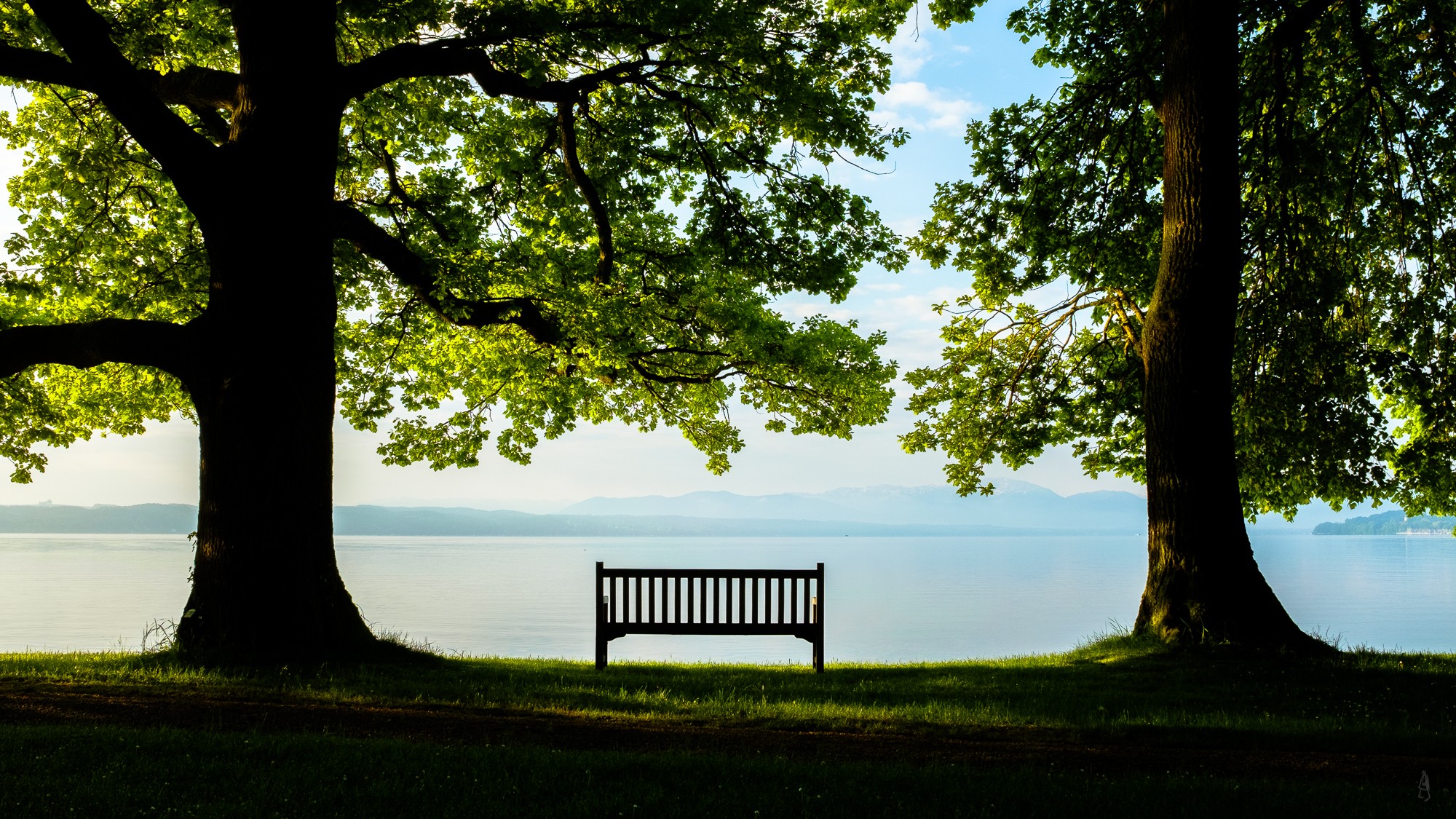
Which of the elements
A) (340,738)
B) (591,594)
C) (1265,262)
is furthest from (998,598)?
(340,738)

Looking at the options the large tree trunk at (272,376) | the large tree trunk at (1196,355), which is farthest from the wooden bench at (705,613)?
the large tree trunk at (1196,355)

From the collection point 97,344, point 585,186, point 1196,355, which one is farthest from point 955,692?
point 97,344

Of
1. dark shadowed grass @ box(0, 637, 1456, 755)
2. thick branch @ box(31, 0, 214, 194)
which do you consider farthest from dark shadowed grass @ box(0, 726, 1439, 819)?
thick branch @ box(31, 0, 214, 194)

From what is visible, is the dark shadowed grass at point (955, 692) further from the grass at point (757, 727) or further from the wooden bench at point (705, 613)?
the wooden bench at point (705, 613)

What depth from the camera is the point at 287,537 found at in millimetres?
9391

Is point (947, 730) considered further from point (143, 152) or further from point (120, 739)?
point (143, 152)

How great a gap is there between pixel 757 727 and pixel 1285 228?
35.1 ft

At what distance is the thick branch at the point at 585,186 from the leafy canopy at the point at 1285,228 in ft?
17.3

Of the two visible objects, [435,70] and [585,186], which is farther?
[585,186]

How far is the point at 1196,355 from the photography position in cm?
1115

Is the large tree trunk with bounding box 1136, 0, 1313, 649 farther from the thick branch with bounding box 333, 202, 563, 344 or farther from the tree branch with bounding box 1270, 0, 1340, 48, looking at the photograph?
the thick branch with bounding box 333, 202, 563, 344

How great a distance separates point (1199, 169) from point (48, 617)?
33.1 meters

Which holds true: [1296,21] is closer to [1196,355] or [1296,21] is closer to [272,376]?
[1196,355]

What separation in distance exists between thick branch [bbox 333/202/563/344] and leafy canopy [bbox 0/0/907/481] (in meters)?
0.04
